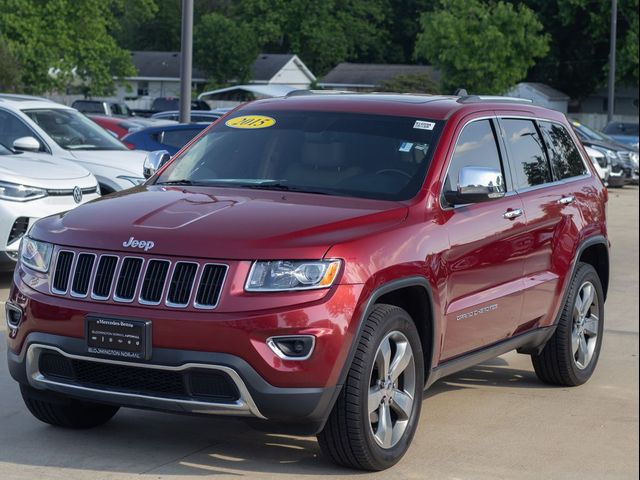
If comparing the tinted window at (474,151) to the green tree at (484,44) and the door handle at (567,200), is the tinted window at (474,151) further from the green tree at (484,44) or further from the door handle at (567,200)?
the green tree at (484,44)

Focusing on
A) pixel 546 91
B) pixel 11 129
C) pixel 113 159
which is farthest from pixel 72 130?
pixel 546 91

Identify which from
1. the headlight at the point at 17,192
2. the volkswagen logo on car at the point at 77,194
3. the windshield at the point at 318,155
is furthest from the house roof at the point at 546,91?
the windshield at the point at 318,155

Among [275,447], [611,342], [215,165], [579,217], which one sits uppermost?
[215,165]

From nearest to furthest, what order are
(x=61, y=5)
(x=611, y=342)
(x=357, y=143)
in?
(x=357, y=143), (x=611, y=342), (x=61, y=5)

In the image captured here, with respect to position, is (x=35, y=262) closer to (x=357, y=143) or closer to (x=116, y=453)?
(x=116, y=453)

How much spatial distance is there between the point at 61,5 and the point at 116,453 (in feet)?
160

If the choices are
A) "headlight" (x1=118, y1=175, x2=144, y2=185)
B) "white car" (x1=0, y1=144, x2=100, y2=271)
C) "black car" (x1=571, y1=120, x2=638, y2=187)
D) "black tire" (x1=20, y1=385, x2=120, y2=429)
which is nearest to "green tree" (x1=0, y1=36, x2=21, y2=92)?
"black car" (x1=571, y1=120, x2=638, y2=187)

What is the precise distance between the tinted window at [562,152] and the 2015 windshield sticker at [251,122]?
193cm

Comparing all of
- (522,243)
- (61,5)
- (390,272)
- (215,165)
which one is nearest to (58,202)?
(215,165)

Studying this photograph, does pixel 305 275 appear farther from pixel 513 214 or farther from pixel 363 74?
pixel 363 74

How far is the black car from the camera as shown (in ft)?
102

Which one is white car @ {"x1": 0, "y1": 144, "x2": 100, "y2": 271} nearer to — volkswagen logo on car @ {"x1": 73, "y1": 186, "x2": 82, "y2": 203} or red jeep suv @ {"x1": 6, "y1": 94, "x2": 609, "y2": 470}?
→ volkswagen logo on car @ {"x1": 73, "y1": 186, "x2": 82, "y2": 203}

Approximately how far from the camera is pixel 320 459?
597cm

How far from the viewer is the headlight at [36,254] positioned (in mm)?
5871
